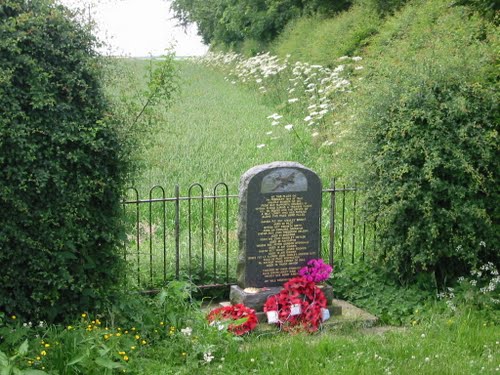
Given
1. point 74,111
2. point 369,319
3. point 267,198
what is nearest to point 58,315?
point 74,111

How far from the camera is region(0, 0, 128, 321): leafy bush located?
5512mm

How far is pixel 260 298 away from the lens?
715 cm

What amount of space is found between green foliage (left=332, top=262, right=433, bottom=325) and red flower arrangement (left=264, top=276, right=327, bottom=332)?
717mm

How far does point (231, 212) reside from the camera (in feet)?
34.0

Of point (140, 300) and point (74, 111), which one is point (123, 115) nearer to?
point (74, 111)

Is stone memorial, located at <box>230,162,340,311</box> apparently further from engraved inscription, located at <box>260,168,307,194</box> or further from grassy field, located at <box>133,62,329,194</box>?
grassy field, located at <box>133,62,329,194</box>

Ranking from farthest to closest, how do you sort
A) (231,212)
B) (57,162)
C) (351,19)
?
1. (351,19)
2. (231,212)
3. (57,162)

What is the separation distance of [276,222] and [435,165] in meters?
1.64

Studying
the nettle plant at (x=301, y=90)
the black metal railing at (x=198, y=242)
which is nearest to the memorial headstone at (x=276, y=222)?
the black metal railing at (x=198, y=242)

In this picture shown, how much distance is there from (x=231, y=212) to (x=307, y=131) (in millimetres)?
6597

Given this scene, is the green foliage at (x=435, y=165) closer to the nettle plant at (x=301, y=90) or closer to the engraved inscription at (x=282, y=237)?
the engraved inscription at (x=282, y=237)

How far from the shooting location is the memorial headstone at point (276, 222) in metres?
7.06

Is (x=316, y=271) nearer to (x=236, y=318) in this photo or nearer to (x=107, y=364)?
(x=236, y=318)

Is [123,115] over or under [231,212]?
over
